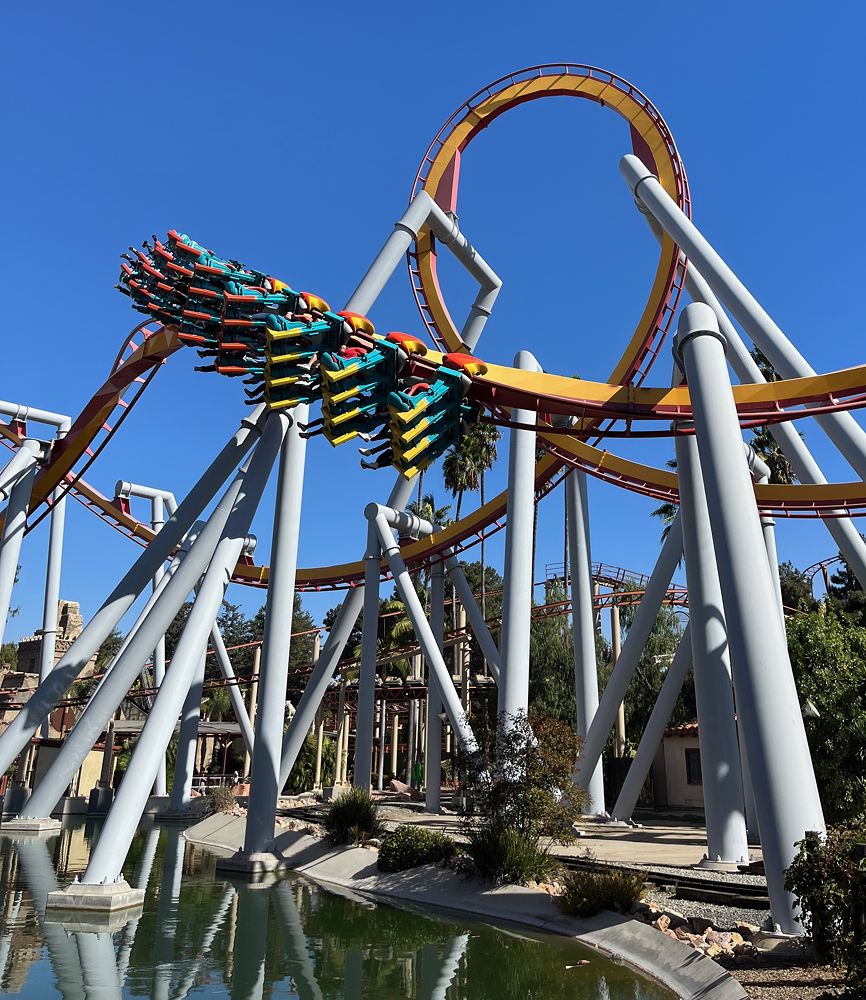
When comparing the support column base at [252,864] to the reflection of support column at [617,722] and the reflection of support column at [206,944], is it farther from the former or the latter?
the reflection of support column at [617,722]

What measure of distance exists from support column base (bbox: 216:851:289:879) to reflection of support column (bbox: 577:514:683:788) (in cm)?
598

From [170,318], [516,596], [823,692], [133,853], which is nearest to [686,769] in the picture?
[823,692]

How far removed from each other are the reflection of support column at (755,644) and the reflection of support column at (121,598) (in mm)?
8972

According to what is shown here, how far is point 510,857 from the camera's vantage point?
11.3 m

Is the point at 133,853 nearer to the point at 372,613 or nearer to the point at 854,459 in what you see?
the point at 372,613

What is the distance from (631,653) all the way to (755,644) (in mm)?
7939

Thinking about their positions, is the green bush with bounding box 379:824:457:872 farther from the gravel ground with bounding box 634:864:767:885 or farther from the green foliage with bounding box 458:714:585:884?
the gravel ground with bounding box 634:864:767:885

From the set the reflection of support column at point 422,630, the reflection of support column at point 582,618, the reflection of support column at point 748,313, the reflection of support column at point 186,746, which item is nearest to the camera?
the reflection of support column at point 748,313

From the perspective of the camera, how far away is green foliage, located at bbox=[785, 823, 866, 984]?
231 inches

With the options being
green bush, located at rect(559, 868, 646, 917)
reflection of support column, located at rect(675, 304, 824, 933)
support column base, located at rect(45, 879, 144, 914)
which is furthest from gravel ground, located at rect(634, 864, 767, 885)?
support column base, located at rect(45, 879, 144, 914)

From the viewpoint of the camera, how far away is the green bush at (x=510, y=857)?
11180mm

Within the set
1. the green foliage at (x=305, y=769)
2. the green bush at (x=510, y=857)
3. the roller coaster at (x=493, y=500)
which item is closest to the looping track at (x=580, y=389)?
the roller coaster at (x=493, y=500)

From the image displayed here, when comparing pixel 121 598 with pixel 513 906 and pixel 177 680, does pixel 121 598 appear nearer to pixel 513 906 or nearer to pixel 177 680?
pixel 177 680

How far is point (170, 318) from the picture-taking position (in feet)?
41.9
